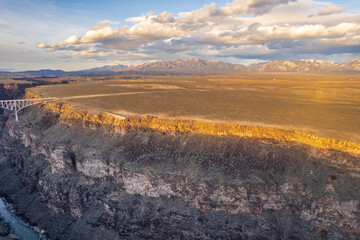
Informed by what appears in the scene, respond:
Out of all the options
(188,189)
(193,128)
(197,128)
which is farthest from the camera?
(193,128)

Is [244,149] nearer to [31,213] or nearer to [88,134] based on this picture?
[88,134]

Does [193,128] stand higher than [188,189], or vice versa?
[193,128]

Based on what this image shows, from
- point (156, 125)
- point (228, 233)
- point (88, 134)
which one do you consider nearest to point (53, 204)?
point (88, 134)

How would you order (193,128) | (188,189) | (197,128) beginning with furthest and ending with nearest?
1. (193,128)
2. (197,128)
3. (188,189)

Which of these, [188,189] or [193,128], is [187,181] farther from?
[193,128]

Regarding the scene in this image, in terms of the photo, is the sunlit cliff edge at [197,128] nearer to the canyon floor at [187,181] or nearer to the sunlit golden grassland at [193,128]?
the sunlit golden grassland at [193,128]

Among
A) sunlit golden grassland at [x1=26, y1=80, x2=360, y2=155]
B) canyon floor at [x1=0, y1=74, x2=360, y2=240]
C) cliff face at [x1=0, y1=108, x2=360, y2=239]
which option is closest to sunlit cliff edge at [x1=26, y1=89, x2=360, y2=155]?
sunlit golden grassland at [x1=26, y1=80, x2=360, y2=155]

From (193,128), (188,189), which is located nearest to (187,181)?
(188,189)

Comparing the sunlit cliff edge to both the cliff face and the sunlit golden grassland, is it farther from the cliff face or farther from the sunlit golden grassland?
the cliff face
